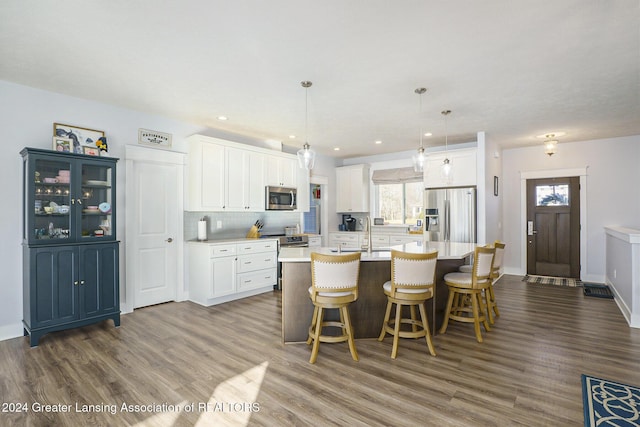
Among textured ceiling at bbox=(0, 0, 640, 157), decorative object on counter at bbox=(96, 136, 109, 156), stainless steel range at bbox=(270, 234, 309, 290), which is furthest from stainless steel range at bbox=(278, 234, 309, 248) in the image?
decorative object on counter at bbox=(96, 136, 109, 156)

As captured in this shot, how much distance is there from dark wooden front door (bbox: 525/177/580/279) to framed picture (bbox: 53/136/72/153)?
7878 millimetres

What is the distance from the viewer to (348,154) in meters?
7.66

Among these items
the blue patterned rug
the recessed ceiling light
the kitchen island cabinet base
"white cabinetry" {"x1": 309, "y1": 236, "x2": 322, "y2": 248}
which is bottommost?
the blue patterned rug

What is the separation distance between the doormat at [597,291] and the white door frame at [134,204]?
6393 millimetres

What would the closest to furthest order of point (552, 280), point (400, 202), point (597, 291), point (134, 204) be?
point (134, 204)
point (597, 291)
point (552, 280)
point (400, 202)

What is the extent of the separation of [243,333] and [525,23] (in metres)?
3.80

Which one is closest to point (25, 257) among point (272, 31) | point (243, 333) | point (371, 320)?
point (243, 333)

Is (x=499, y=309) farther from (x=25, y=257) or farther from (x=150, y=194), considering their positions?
(x=25, y=257)

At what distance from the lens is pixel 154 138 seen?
4.65 meters

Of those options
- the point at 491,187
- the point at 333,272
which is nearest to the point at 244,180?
the point at 333,272

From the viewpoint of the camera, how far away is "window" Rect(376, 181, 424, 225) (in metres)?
7.18

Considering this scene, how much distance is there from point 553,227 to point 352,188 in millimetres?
4199

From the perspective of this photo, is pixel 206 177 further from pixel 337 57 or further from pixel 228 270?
pixel 337 57

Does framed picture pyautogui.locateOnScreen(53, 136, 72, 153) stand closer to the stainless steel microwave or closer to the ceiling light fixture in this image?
the stainless steel microwave
